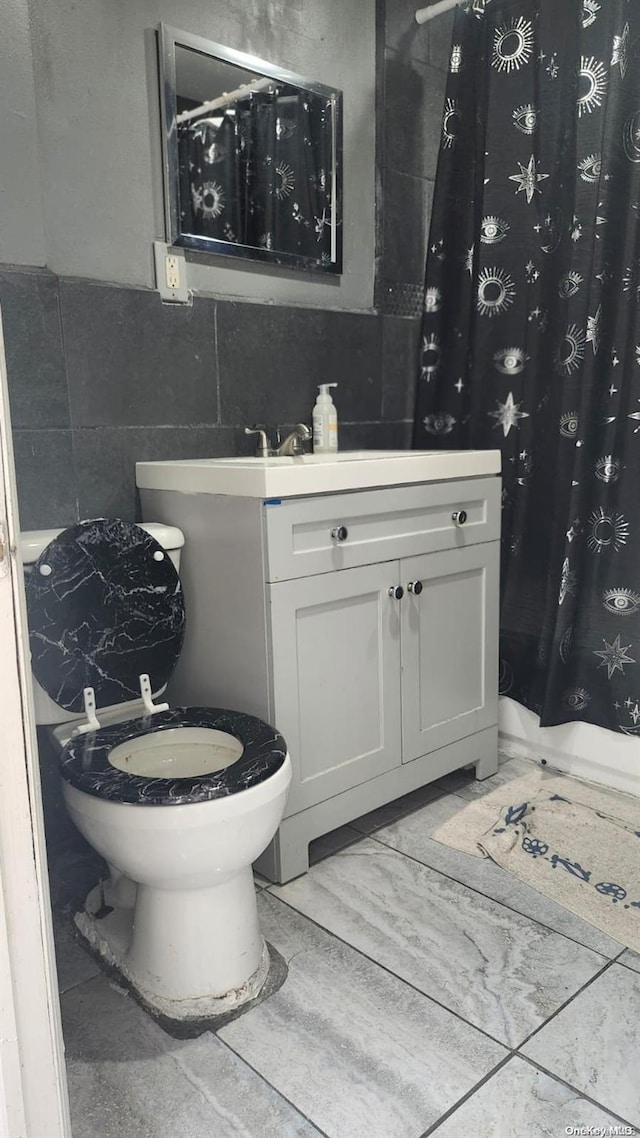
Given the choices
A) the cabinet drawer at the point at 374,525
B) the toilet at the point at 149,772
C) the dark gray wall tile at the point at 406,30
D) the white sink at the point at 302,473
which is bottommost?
the toilet at the point at 149,772

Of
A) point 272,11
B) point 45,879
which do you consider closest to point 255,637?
point 45,879

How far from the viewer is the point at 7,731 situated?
808 mm

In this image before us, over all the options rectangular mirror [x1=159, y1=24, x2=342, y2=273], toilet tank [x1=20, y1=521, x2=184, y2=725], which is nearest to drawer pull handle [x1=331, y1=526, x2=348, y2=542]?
toilet tank [x1=20, y1=521, x2=184, y2=725]

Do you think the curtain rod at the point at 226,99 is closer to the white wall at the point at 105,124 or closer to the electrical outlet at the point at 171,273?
the white wall at the point at 105,124

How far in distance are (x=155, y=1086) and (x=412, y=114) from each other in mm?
2474

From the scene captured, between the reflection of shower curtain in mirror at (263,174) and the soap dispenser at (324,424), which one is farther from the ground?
the reflection of shower curtain in mirror at (263,174)

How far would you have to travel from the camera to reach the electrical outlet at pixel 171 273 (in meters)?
1.84

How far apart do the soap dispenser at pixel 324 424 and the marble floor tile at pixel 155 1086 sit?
1372mm

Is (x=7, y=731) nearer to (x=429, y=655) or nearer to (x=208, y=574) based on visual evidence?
(x=208, y=574)

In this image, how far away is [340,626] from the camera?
1.74 m

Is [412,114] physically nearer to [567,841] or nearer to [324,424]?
[324,424]

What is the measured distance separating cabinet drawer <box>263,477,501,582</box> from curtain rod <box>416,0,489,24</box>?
1300 mm

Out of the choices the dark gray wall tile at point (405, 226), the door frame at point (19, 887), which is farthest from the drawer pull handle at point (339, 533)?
the dark gray wall tile at point (405, 226)

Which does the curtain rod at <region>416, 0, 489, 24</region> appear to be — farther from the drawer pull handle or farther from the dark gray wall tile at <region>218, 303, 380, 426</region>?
the drawer pull handle
